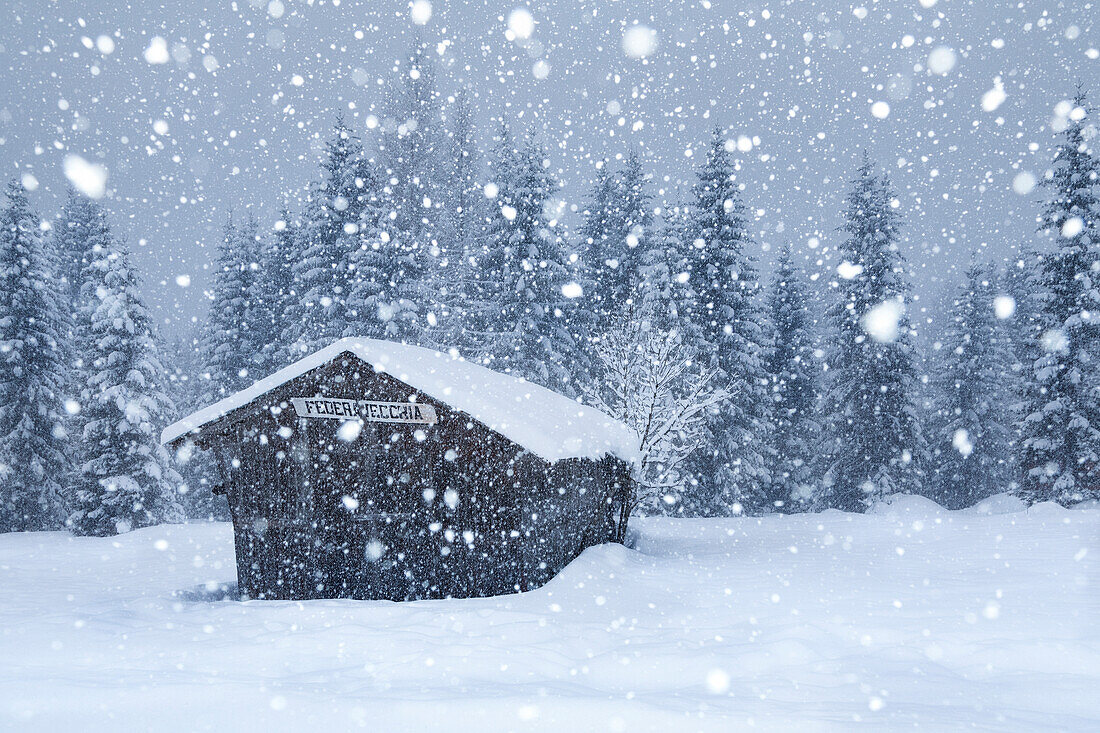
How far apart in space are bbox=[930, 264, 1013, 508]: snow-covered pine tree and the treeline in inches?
240

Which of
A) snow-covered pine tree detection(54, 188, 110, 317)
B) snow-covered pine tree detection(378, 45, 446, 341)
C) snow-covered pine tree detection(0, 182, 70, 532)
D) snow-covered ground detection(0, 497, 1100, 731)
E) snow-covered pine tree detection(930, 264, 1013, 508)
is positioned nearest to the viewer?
snow-covered ground detection(0, 497, 1100, 731)

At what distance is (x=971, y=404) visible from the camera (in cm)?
3525

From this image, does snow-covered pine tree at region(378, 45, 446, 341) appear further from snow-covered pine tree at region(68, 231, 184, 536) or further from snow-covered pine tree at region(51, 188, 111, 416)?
snow-covered pine tree at region(51, 188, 111, 416)

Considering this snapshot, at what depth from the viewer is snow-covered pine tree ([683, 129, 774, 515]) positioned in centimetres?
2719

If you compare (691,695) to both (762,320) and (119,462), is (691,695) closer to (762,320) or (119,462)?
(762,320)

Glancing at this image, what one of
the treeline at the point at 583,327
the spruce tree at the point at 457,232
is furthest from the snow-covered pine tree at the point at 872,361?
the spruce tree at the point at 457,232

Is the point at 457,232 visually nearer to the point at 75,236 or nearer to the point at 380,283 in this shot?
the point at 380,283

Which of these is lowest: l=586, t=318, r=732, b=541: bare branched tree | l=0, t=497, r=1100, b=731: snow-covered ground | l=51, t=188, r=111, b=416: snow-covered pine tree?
l=0, t=497, r=1100, b=731: snow-covered ground

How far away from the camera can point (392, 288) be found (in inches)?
1056

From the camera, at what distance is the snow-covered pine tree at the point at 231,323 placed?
30938 millimetres

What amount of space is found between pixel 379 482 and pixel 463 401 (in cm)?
220

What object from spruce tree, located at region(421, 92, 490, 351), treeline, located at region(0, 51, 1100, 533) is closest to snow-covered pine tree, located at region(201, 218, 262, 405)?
treeline, located at region(0, 51, 1100, 533)

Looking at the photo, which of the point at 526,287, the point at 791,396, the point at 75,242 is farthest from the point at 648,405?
the point at 75,242

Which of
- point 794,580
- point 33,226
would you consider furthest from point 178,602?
point 33,226
